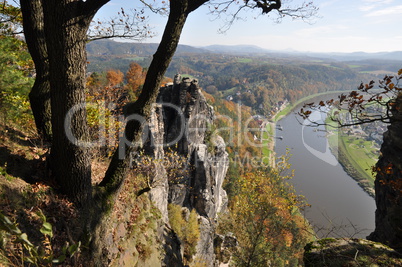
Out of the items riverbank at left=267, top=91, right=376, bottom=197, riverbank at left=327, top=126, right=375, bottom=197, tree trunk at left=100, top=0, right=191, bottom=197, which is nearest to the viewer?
tree trunk at left=100, top=0, right=191, bottom=197

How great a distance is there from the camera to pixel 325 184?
54.2m

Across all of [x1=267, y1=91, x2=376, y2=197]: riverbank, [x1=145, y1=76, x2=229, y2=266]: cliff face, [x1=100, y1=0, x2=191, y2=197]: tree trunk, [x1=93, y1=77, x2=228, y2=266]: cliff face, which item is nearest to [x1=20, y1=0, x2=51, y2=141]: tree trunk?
[x1=100, y1=0, x2=191, y2=197]: tree trunk

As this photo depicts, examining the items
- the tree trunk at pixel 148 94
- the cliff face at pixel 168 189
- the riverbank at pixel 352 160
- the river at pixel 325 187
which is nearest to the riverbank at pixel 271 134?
the river at pixel 325 187

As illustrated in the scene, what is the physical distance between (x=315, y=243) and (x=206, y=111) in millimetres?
18190

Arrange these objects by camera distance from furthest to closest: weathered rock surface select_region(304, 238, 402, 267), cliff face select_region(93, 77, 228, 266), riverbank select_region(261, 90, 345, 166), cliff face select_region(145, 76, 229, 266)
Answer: riverbank select_region(261, 90, 345, 166), cliff face select_region(145, 76, 229, 266), cliff face select_region(93, 77, 228, 266), weathered rock surface select_region(304, 238, 402, 267)

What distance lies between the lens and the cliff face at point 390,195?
721 centimetres

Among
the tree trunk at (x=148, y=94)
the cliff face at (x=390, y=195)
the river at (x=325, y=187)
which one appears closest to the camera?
the tree trunk at (x=148, y=94)

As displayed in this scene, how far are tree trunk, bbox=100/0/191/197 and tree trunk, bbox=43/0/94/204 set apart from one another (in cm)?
59

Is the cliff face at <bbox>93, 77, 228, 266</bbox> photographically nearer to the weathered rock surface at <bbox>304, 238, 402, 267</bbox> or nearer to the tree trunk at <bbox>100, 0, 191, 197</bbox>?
the tree trunk at <bbox>100, 0, 191, 197</bbox>

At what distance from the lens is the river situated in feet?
139

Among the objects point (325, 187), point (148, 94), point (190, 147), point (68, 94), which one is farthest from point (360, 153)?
point (68, 94)

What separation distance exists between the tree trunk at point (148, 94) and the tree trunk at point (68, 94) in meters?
0.59

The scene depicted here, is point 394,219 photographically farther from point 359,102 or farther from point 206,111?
point 206,111

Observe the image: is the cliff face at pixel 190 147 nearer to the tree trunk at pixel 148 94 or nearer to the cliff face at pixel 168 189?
the cliff face at pixel 168 189
